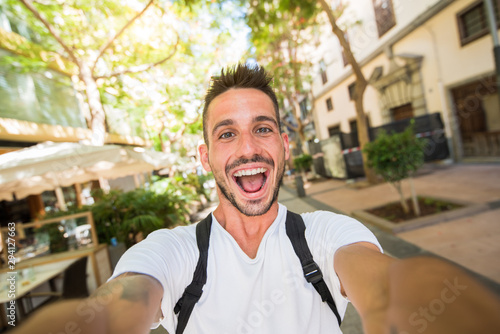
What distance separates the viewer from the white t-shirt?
A: 123 centimetres

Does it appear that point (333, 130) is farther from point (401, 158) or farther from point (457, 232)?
point (457, 232)

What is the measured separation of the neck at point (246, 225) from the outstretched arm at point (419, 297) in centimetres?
55

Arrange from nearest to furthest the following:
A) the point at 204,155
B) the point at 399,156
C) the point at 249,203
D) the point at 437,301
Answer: the point at 437,301
the point at 249,203
the point at 204,155
the point at 399,156

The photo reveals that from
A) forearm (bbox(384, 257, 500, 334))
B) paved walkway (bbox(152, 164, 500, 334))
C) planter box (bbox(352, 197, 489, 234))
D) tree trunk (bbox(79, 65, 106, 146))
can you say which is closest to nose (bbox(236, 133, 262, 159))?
forearm (bbox(384, 257, 500, 334))

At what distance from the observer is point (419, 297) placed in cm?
73

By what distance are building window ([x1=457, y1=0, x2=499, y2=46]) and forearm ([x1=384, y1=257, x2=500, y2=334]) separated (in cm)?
1132

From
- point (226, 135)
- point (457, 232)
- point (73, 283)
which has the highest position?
point (226, 135)

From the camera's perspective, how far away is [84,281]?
408 cm

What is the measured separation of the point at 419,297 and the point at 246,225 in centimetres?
95

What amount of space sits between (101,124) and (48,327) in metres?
7.21

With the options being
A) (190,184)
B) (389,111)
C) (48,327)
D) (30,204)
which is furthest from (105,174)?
(389,111)

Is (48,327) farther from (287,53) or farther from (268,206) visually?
(287,53)

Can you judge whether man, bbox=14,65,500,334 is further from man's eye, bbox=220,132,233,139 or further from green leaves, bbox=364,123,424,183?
green leaves, bbox=364,123,424,183

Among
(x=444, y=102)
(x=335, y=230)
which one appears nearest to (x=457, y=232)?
(x=335, y=230)
